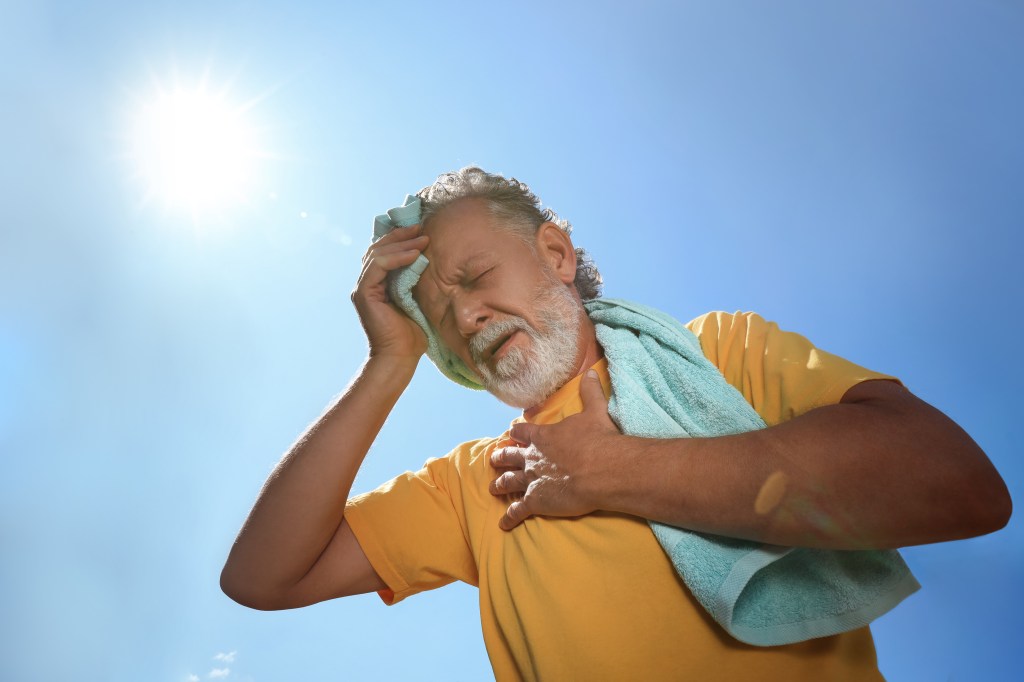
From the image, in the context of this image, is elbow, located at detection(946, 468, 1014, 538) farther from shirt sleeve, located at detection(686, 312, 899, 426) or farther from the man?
shirt sleeve, located at detection(686, 312, 899, 426)

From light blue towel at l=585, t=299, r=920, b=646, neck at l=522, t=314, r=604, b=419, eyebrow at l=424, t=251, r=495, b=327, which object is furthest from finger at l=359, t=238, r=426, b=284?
light blue towel at l=585, t=299, r=920, b=646

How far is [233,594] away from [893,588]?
4.11 feet

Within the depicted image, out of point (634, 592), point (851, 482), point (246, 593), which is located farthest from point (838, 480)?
point (246, 593)

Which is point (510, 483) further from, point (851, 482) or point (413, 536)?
point (851, 482)

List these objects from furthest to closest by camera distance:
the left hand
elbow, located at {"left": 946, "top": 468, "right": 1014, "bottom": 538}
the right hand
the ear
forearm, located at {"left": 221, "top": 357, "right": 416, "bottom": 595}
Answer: the ear, the right hand, forearm, located at {"left": 221, "top": 357, "right": 416, "bottom": 595}, the left hand, elbow, located at {"left": 946, "top": 468, "right": 1014, "bottom": 538}

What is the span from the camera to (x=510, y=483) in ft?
4.06

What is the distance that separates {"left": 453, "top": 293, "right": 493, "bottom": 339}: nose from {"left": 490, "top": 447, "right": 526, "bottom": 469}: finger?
29 centimetres

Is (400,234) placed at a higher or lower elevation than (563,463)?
higher

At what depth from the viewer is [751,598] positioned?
0.95m

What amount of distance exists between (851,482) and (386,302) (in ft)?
3.66

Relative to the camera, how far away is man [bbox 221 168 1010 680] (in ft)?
2.70

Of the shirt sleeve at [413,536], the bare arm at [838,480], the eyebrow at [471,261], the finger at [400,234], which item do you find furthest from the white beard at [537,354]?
the bare arm at [838,480]

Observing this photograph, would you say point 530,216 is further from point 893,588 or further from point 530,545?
point 893,588

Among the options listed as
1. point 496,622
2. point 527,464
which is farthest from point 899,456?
point 496,622
